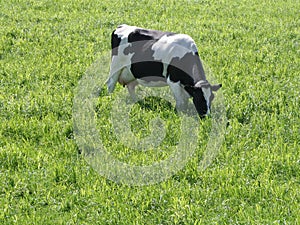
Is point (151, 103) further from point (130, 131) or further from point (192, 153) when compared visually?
point (192, 153)

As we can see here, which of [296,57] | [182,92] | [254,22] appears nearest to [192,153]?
[182,92]

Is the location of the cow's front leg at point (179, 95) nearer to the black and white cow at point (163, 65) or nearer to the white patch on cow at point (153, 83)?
the black and white cow at point (163, 65)

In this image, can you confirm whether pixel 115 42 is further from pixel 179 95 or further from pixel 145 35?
pixel 179 95

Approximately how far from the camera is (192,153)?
663cm

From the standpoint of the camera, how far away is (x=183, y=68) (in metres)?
7.97

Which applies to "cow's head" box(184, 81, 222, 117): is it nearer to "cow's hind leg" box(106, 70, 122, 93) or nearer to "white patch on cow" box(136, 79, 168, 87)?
"white patch on cow" box(136, 79, 168, 87)

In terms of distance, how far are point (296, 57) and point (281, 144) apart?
4.74m

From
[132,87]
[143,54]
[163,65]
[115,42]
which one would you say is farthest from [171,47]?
[115,42]

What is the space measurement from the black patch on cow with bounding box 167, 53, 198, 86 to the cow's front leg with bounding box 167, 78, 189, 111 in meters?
0.08

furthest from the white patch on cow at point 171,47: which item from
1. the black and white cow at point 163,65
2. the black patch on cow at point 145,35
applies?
the black patch on cow at point 145,35

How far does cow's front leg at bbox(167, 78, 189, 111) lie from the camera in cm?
796

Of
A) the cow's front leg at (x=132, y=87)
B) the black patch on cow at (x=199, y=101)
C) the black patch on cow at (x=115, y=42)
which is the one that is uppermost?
the black patch on cow at (x=115, y=42)

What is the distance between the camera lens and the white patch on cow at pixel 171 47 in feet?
26.2

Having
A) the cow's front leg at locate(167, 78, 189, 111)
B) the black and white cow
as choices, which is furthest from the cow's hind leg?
the cow's front leg at locate(167, 78, 189, 111)
